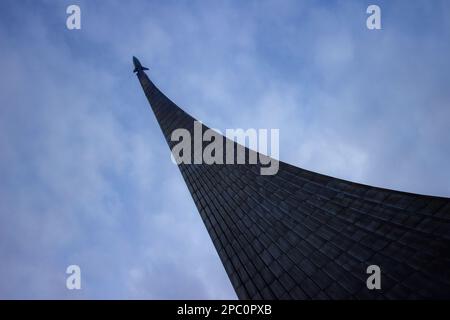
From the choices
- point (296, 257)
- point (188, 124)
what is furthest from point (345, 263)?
point (188, 124)

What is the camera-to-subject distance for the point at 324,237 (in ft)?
40.3

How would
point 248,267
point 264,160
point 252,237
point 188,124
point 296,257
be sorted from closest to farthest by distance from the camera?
point 296,257
point 248,267
point 252,237
point 264,160
point 188,124

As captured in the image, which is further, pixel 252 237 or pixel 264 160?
pixel 264 160

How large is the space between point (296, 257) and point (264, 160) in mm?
7388

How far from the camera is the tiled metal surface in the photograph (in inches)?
373

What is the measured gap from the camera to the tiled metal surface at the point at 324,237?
9484mm

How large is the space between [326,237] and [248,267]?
10.5ft

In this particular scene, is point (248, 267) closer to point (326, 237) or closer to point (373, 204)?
point (326, 237)

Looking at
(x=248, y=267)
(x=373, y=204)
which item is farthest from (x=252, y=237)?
(x=373, y=204)

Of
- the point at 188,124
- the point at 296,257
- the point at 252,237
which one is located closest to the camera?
the point at 296,257

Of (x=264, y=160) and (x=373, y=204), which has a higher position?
(x=264, y=160)

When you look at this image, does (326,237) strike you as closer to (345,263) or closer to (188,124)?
(345,263)
